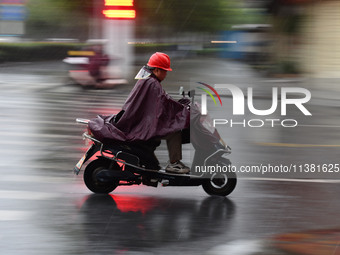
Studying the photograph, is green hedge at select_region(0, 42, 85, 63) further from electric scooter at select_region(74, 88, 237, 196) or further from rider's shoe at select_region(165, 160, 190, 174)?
rider's shoe at select_region(165, 160, 190, 174)

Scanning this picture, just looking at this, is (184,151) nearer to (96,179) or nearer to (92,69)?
(96,179)

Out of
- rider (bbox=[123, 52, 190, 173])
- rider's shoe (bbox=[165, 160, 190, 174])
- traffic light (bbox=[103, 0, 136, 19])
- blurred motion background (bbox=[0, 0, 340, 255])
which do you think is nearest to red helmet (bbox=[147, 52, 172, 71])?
rider (bbox=[123, 52, 190, 173])

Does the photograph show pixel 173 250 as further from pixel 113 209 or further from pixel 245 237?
pixel 113 209

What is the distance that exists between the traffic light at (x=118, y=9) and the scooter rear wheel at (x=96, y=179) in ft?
62.4

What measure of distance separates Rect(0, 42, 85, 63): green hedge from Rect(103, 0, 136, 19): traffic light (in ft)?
51.2

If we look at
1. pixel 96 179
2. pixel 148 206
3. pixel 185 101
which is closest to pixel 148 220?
pixel 148 206

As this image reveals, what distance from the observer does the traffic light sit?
2620cm

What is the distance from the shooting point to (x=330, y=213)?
7180mm

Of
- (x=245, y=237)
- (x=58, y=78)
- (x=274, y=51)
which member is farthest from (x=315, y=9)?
(x=245, y=237)

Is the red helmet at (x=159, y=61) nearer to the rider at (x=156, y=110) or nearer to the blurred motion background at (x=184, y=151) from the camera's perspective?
the rider at (x=156, y=110)

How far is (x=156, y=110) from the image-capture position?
752 centimetres

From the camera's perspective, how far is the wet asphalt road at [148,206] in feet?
19.6

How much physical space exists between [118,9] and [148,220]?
20437 mm

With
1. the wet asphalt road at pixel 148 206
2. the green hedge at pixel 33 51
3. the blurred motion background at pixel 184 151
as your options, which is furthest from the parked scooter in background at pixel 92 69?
the green hedge at pixel 33 51
